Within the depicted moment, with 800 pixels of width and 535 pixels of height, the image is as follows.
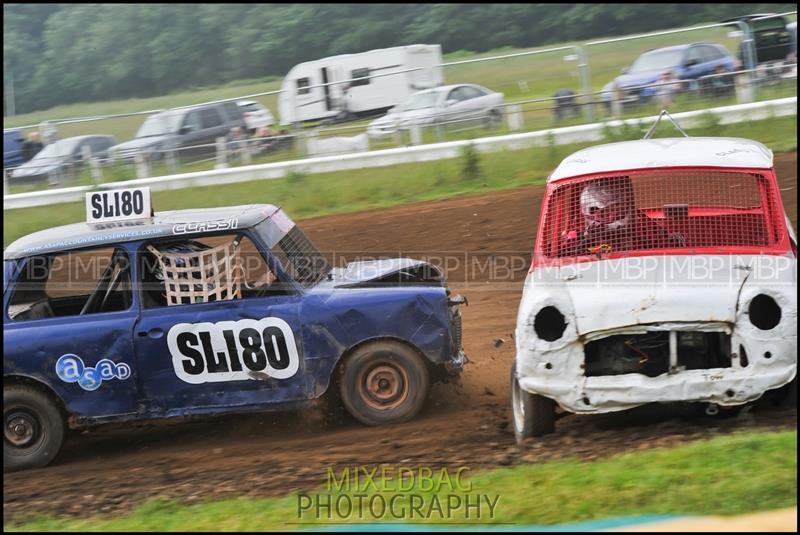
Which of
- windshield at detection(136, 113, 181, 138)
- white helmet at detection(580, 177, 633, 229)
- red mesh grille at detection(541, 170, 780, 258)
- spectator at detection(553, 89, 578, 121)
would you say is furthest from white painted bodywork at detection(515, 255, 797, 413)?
windshield at detection(136, 113, 181, 138)

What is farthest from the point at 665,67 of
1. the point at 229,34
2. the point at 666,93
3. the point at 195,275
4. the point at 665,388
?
the point at 229,34

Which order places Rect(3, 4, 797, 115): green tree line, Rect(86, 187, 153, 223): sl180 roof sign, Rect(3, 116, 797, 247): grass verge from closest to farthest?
Rect(86, 187, 153, 223): sl180 roof sign → Rect(3, 116, 797, 247): grass verge → Rect(3, 4, 797, 115): green tree line

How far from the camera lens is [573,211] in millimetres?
6656

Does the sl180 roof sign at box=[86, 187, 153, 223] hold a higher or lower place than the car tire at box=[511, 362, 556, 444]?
higher

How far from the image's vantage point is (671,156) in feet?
21.6

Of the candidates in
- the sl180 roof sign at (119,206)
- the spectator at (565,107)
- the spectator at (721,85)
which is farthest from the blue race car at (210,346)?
the spectator at (721,85)

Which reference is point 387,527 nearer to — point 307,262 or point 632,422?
point 632,422

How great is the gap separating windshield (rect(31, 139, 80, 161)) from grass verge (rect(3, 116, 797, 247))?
1002 millimetres

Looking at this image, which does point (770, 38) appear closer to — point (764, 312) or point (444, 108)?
point (444, 108)

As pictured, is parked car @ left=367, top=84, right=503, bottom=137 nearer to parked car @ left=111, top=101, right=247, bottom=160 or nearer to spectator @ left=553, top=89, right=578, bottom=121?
spectator @ left=553, top=89, right=578, bottom=121

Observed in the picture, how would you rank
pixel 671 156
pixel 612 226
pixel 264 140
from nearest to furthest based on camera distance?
pixel 612 226 → pixel 671 156 → pixel 264 140

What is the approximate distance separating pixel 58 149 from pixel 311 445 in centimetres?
1177

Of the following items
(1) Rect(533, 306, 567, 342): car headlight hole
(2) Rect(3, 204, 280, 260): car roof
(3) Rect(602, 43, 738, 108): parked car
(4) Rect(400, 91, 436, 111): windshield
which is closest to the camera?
(1) Rect(533, 306, 567, 342): car headlight hole

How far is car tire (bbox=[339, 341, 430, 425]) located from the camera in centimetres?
712
